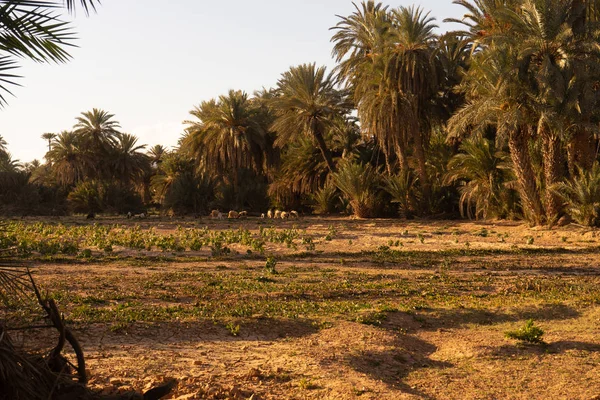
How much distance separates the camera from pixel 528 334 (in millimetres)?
8016

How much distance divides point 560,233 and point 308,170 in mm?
17226

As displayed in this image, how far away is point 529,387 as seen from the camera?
6539mm

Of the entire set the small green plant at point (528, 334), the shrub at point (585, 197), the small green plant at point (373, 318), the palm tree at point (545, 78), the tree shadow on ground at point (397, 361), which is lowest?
the tree shadow on ground at point (397, 361)

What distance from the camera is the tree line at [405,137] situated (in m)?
21.2

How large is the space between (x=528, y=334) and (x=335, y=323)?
8.08 ft

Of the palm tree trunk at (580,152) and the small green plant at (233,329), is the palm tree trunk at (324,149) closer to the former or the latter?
the palm tree trunk at (580,152)

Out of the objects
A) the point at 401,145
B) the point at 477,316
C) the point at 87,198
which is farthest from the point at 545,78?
the point at 87,198

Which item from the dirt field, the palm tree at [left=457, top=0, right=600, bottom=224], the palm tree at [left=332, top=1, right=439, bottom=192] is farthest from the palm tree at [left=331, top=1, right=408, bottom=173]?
the dirt field

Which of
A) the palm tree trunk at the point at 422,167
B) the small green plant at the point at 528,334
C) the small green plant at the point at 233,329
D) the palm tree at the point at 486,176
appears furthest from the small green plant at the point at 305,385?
the palm tree trunk at the point at 422,167

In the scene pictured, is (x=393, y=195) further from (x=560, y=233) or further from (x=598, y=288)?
(x=598, y=288)

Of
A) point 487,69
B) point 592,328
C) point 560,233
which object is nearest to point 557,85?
point 487,69

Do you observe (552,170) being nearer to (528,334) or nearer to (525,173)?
(525,173)

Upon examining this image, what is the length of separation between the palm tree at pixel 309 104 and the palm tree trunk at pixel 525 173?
41.1 ft

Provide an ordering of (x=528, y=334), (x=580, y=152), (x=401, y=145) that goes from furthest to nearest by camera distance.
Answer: (x=401, y=145) → (x=580, y=152) → (x=528, y=334)
